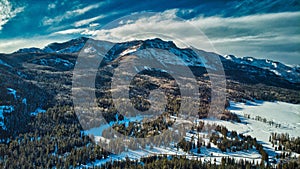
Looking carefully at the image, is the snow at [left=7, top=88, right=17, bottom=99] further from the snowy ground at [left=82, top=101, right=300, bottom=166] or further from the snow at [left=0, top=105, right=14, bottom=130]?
the snowy ground at [left=82, top=101, right=300, bottom=166]

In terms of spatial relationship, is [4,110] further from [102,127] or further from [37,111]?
[102,127]

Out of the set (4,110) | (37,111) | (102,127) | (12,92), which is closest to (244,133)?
(102,127)

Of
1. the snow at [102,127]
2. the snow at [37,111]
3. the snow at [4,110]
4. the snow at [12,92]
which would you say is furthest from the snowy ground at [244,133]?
the snow at [12,92]

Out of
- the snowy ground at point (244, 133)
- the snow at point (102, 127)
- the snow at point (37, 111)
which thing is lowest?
the snowy ground at point (244, 133)

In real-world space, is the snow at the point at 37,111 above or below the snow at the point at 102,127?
above

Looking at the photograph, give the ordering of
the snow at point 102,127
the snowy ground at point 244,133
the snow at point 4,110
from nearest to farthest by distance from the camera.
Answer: the snowy ground at point 244,133 → the snow at point 4,110 → the snow at point 102,127

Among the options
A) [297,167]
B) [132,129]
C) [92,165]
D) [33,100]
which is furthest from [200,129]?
[33,100]

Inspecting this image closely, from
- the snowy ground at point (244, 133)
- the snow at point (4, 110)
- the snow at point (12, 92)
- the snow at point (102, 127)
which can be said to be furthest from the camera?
the snow at point (12, 92)

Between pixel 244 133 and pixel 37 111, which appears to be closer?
pixel 244 133

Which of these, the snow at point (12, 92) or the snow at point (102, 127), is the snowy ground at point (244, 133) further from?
the snow at point (12, 92)

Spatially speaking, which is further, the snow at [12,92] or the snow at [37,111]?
the snow at [12,92]

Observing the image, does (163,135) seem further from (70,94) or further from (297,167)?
(70,94)
